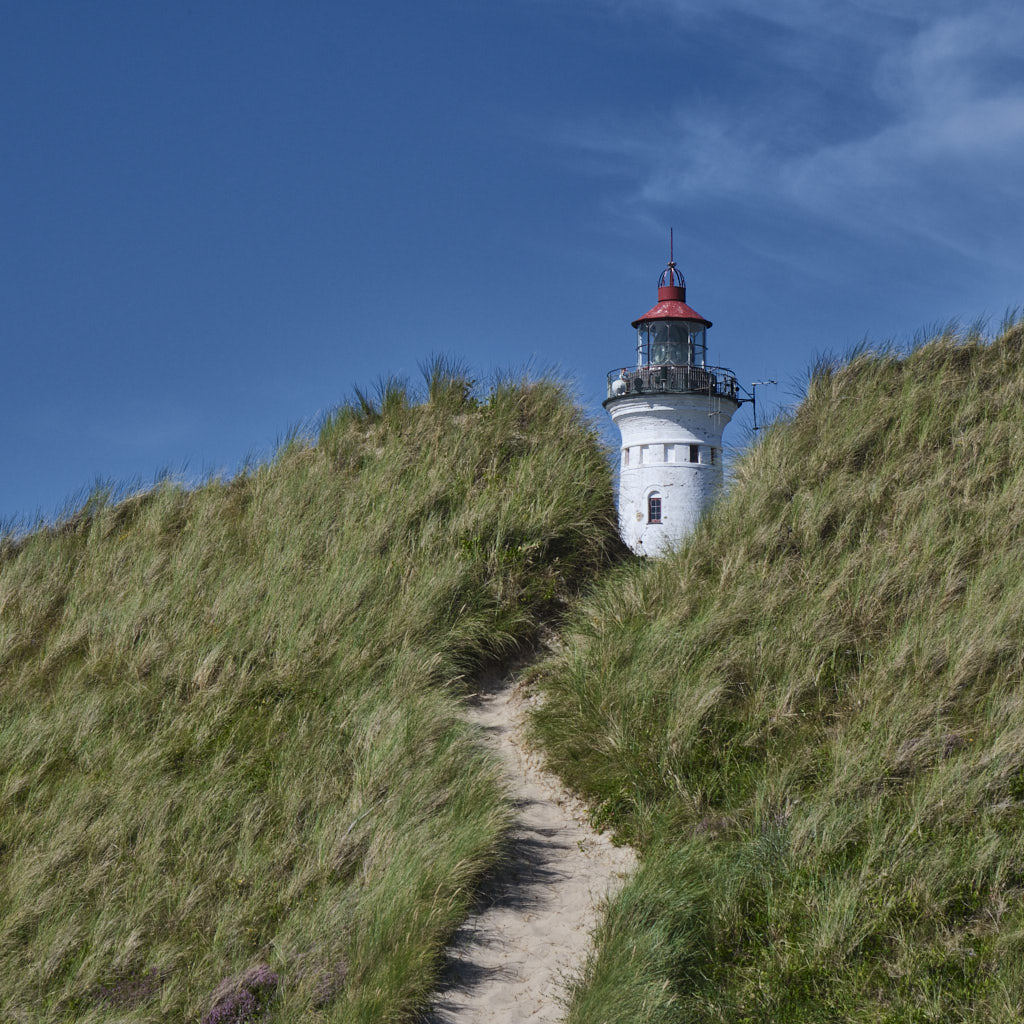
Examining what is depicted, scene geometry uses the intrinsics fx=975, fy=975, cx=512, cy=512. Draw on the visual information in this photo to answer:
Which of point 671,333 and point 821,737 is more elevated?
point 671,333

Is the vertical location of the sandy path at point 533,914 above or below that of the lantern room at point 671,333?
below

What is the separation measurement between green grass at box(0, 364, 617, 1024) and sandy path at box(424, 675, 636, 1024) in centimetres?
20

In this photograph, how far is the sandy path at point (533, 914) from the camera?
5.70m

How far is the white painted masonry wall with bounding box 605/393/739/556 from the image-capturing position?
84.6ft

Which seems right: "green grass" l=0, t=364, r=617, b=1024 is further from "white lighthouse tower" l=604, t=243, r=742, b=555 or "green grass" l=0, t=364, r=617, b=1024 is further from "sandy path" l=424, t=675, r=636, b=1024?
"white lighthouse tower" l=604, t=243, r=742, b=555

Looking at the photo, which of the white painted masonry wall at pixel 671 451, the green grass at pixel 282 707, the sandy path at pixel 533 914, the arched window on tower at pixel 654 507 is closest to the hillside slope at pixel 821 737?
the sandy path at pixel 533 914

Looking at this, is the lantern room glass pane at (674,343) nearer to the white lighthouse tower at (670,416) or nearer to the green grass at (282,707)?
the white lighthouse tower at (670,416)

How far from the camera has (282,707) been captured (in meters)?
7.87

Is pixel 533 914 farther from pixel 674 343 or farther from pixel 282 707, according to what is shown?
pixel 674 343

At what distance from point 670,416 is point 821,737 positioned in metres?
19.1

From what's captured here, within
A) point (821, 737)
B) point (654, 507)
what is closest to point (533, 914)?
point (821, 737)

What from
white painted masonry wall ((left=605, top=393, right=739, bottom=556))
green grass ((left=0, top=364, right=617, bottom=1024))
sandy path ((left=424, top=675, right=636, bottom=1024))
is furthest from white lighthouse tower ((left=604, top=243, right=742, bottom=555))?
sandy path ((left=424, top=675, right=636, bottom=1024))

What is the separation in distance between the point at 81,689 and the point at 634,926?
530 centimetres

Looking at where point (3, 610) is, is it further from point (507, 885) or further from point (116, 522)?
point (507, 885)
